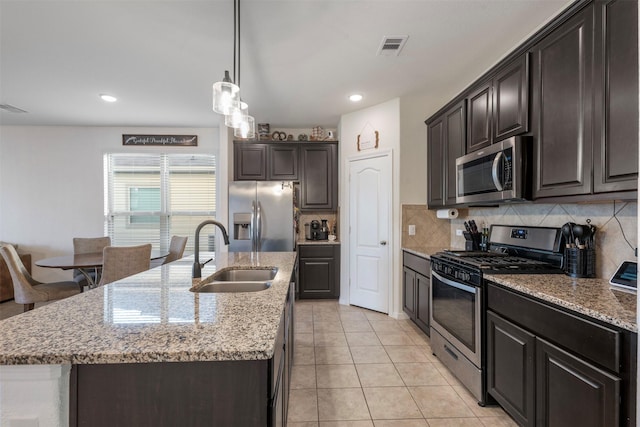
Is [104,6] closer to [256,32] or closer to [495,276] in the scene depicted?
[256,32]

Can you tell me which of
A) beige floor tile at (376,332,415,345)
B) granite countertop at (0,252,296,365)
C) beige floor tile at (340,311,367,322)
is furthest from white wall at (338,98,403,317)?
granite countertop at (0,252,296,365)

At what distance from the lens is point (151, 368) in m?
0.81

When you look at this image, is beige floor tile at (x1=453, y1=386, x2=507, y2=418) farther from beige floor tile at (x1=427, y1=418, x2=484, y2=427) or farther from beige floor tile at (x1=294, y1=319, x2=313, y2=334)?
beige floor tile at (x1=294, y1=319, x2=313, y2=334)

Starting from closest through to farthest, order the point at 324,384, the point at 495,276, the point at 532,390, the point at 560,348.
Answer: the point at 560,348 < the point at 532,390 < the point at 495,276 < the point at 324,384

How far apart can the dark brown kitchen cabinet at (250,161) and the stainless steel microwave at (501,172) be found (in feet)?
9.77

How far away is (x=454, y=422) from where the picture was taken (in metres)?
1.80

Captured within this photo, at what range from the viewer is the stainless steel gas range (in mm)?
1931

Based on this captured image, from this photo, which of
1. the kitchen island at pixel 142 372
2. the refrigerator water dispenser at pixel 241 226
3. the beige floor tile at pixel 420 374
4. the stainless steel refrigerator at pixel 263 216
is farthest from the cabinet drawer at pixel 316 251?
the kitchen island at pixel 142 372

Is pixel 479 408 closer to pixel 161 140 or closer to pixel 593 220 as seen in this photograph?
pixel 593 220

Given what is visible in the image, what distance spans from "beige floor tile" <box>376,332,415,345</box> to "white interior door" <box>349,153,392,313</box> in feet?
1.89

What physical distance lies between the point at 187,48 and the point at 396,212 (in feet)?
8.89

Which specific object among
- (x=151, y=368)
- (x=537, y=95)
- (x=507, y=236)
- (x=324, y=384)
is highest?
(x=537, y=95)

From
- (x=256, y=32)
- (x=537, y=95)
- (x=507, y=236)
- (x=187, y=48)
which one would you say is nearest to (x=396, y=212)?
(x=507, y=236)

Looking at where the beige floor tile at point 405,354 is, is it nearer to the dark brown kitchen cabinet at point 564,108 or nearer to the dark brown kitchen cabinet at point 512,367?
the dark brown kitchen cabinet at point 512,367
